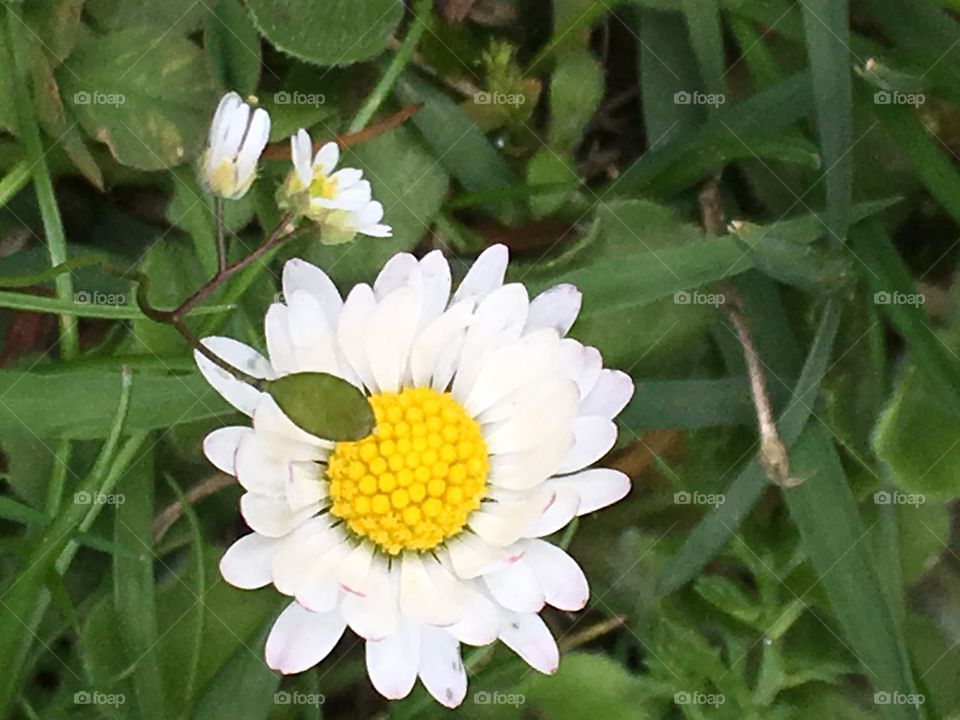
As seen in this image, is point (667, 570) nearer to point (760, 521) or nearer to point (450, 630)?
point (760, 521)

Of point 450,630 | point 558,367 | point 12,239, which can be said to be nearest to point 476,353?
point 558,367

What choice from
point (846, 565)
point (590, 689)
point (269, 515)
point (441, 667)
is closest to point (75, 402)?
point (269, 515)

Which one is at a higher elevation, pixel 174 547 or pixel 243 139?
pixel 243 139

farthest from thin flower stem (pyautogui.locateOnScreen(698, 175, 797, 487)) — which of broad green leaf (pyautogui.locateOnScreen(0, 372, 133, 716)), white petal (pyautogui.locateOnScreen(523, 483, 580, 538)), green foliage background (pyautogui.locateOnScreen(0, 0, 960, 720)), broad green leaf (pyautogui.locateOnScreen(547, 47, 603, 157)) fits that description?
broad green leaf (pyautogui.locateOnScreen(0, 372, 133, 716))

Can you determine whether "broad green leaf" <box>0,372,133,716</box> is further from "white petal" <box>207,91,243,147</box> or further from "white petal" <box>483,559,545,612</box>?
"white petal" <box>483,559,545,612</box>

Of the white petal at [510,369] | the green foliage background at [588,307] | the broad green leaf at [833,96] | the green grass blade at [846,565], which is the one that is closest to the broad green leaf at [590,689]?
the green foliage background at [588,307]

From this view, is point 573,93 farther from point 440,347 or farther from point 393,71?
point 440,347

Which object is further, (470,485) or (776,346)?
(776,346)
